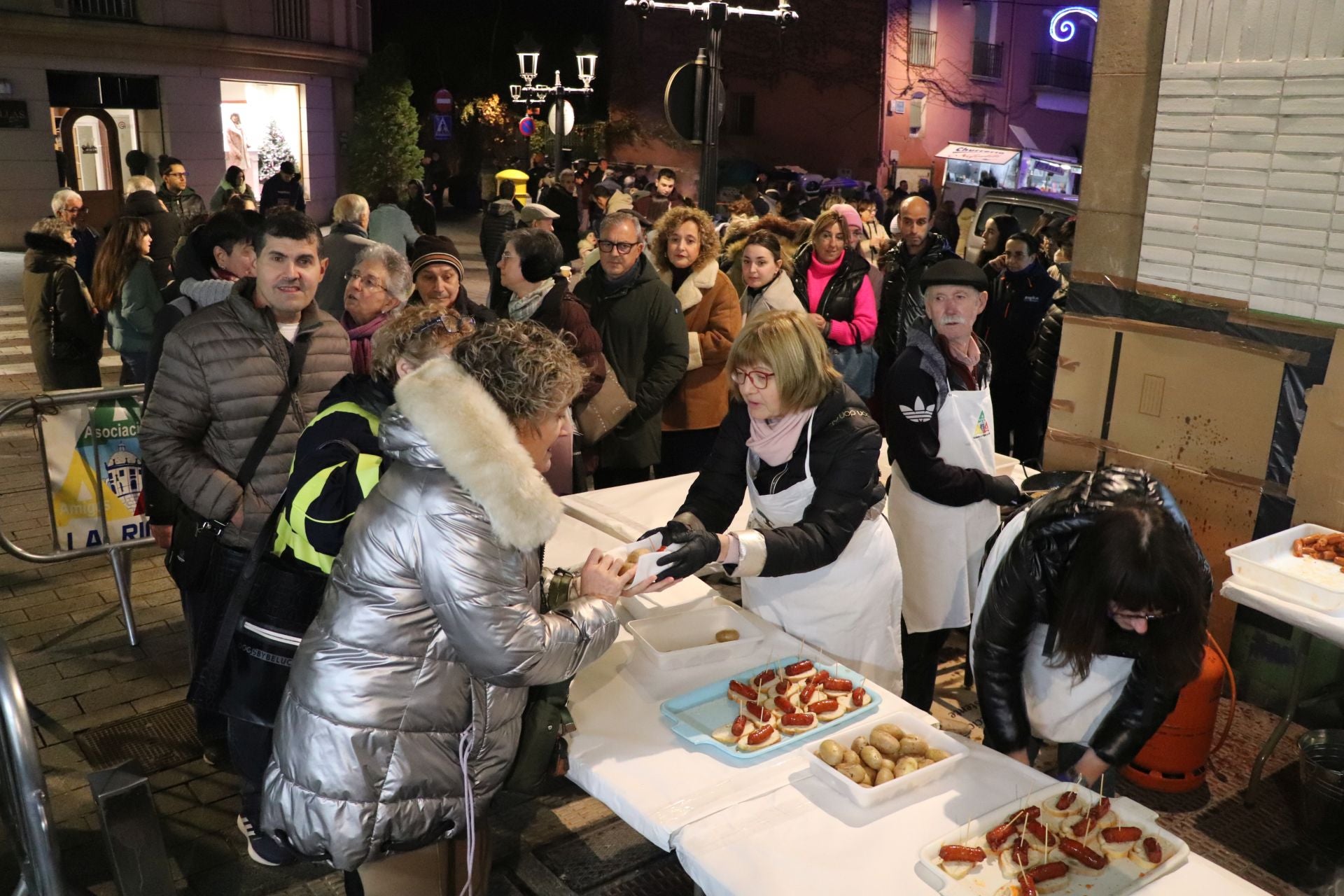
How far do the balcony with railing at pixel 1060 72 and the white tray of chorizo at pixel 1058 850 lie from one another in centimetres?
3185

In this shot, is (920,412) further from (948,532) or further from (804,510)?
(804,510)

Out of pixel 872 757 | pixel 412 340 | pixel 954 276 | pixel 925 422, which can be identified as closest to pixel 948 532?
pixel 925 422

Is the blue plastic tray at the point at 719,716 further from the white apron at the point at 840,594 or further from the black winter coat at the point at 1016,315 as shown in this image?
the black winter coat at the point at 1016,315

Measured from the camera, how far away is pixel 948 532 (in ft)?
13.4

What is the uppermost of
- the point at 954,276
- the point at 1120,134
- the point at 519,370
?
the point at 1120,134

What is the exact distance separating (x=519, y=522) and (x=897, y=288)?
19.4 feet

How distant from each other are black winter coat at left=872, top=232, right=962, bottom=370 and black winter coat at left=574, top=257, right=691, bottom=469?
238cm

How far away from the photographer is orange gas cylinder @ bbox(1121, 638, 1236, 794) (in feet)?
13.0

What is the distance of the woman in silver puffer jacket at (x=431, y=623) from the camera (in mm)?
2352

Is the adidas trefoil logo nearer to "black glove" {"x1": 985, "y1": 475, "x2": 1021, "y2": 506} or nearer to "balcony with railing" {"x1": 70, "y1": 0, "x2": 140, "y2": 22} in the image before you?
"black glove" {"x1": 985, "y1": 475, "x2": 1021, "y2": 506}

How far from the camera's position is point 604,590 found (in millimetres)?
2820

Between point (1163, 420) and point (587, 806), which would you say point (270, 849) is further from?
point (1163, 420)

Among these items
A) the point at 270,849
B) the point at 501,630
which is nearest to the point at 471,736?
the point at 501,630

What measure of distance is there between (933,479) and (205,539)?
2648 mm
